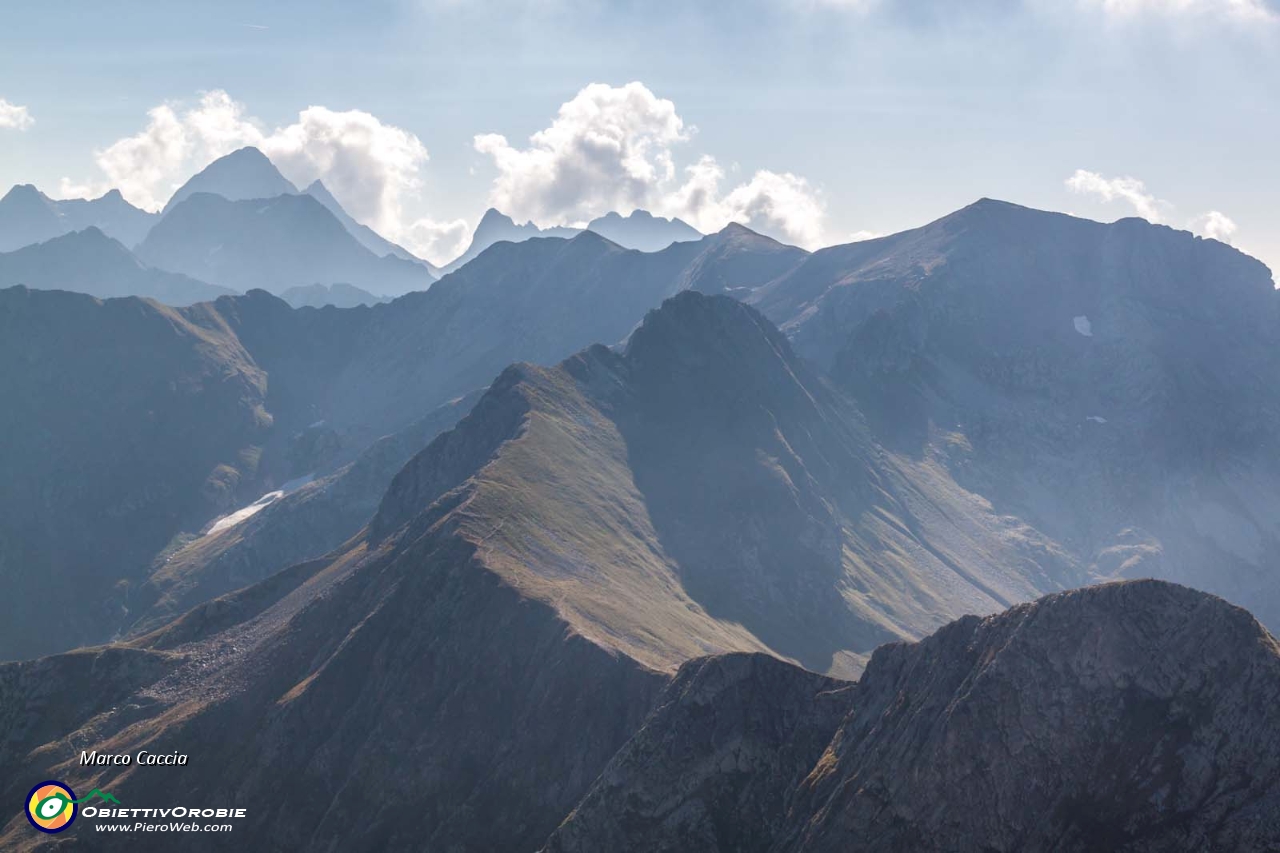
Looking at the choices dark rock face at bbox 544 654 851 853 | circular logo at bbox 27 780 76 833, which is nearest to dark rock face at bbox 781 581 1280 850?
dark rock face at bbox 544 654 851 853

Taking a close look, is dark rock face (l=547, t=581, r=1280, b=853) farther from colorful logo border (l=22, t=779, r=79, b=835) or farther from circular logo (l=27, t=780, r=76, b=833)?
circular logo (l=27, t=780, r=76, b=833)

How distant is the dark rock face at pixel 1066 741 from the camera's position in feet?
219

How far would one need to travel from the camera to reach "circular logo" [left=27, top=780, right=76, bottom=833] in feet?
482

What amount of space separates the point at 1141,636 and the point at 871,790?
84.6 feet

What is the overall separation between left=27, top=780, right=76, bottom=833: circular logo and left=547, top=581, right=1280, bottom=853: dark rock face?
112813mm

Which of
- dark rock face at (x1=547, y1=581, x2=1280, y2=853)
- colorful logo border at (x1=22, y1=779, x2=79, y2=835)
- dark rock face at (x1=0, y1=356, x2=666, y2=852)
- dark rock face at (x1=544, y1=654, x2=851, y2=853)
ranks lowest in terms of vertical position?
colorful logo border at (x1=22, y1=779, x2=79, y2=835)

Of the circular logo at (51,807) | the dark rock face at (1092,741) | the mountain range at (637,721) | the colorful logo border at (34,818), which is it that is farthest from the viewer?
the circular logo at (51,807)

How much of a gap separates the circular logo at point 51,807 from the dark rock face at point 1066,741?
112813 millimetres

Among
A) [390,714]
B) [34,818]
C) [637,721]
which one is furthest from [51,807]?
[637,721]

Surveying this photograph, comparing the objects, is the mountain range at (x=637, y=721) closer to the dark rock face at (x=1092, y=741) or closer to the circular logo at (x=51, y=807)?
the dark rock face at (x=1092, y=741)

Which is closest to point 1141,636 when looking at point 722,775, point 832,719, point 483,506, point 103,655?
point 832,719

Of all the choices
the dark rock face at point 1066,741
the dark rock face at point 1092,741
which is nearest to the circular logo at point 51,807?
the dark rock face at point 1066,741

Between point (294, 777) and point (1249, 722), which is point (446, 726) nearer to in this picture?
point (294, 777)

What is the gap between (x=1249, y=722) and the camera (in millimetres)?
67375
